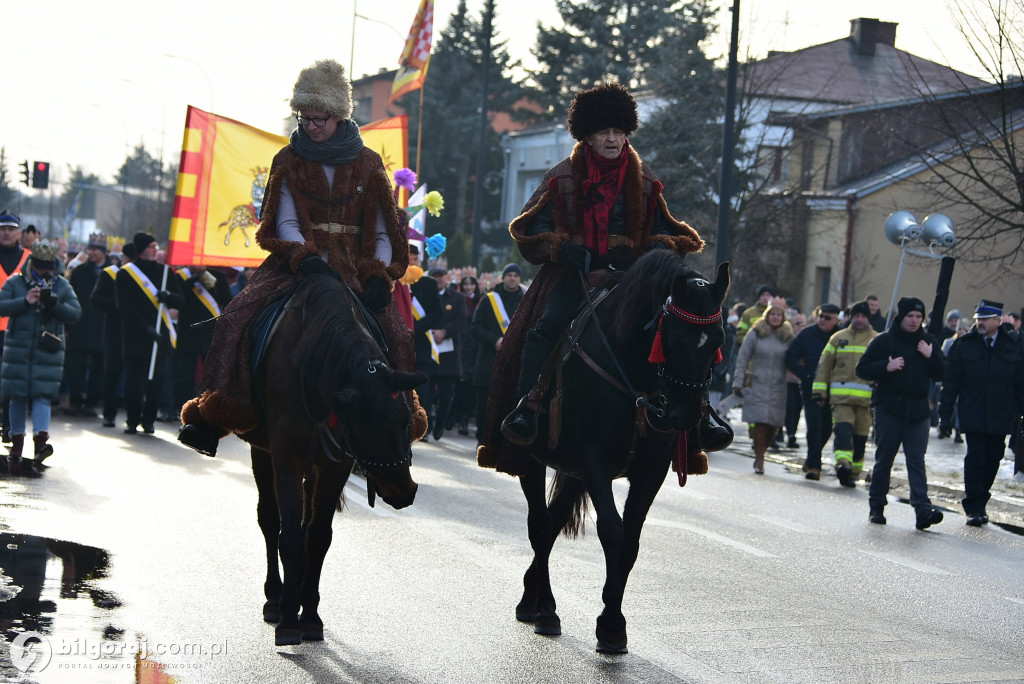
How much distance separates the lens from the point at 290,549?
261 inches

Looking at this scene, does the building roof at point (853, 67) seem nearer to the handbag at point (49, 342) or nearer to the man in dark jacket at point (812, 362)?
the man in dark jacket at point (812, 362)

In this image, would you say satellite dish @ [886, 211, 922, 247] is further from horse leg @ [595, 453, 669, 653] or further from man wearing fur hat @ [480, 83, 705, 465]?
horse leg @ [595, 453, 669, 653]

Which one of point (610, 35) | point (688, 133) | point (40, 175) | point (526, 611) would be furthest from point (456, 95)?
point (526, 611)

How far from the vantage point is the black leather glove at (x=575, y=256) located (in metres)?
7.48

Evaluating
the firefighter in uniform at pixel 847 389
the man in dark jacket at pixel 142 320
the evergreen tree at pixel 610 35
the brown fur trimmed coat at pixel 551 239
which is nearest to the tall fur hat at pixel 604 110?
the brown fur trimmed coat at pixel 551 239

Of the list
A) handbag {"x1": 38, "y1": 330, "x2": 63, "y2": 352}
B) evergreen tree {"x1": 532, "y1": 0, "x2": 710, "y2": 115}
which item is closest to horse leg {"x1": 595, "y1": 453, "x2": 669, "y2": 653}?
handbag {"x1": 38, "y1": 330, "x2": 63, "y2": 352}

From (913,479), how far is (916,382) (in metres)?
0.92

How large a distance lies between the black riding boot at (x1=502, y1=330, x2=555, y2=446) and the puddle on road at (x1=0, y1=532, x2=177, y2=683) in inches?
81.7

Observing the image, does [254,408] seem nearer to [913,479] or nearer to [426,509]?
[426,509]

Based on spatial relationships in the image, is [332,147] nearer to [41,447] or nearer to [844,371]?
[41,447]

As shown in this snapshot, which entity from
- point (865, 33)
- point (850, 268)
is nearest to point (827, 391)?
Result: point (850, 268)

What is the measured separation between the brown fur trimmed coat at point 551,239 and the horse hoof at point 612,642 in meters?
1.19

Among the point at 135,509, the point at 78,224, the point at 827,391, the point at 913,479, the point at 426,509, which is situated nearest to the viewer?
the point at 135,509

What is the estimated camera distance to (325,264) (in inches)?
280
